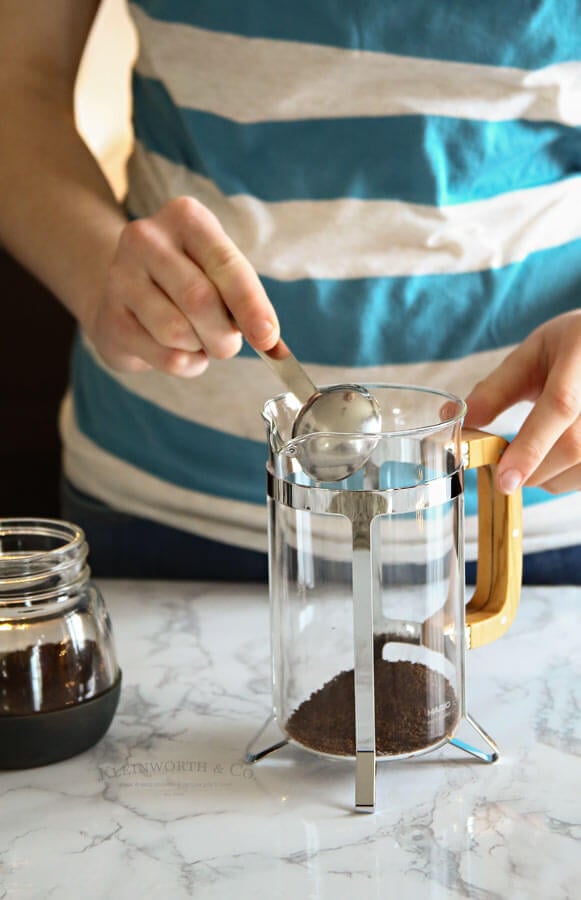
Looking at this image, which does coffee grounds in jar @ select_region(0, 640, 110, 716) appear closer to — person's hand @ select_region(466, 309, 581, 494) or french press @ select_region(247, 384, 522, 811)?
french press @ select_region(247, 384, 522, 811)

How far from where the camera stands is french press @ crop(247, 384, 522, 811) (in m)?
0.59

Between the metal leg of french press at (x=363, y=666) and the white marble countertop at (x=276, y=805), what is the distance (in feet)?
0.05

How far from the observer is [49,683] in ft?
2.04

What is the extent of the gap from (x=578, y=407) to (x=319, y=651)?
199 mm

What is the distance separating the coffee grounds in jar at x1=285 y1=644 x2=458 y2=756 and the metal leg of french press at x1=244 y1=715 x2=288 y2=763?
2cm

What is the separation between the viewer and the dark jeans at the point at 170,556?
0.90 metres

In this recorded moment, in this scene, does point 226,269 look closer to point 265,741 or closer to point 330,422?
point 330,422

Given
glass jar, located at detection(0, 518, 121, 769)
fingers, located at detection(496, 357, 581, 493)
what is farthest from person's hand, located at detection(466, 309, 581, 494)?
glass jar, located at detection(0, 518, 121, 769)

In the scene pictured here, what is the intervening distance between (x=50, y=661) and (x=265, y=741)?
131 mm

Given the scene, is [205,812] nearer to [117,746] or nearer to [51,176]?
[117,746]

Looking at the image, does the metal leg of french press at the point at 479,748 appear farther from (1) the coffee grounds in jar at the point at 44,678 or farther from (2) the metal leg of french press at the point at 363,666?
(1) the coffee grounds in jar at the point at 44,678

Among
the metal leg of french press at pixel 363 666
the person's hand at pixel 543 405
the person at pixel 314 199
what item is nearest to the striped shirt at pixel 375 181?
the person at pixel 314 199

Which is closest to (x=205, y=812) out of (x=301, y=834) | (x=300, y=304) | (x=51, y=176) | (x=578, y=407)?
(x=301, y=834)

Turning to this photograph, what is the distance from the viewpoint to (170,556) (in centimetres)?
94
